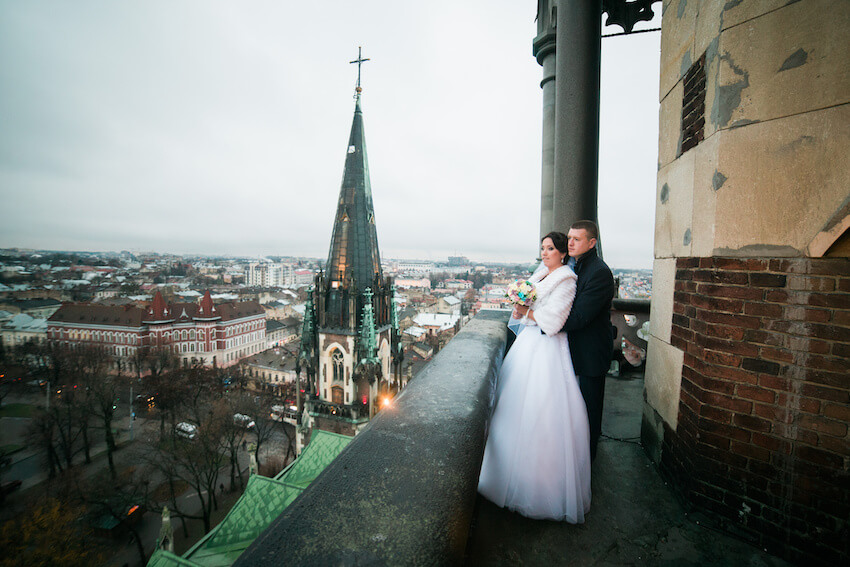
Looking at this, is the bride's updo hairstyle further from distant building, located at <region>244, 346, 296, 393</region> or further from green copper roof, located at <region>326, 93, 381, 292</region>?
distant building, located at <region>244, 346, 296, 393</region>

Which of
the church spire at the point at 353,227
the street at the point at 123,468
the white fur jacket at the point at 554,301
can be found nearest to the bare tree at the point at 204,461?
the street at the point at 123,468

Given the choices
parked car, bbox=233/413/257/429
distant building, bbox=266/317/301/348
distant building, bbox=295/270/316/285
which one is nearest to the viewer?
parked car, bbox=233/413/257/429

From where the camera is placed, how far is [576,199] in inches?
165

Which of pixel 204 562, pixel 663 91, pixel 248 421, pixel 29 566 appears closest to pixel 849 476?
pixel 663 91

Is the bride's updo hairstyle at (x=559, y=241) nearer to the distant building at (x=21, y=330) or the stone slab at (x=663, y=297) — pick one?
the stone slab at (x=663, y=297)

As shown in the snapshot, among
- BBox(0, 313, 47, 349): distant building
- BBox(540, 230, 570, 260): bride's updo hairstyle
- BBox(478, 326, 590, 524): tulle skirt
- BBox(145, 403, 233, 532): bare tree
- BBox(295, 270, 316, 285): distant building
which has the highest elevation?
BBox(540, 230, 570, 260): bride's updo hairstyle

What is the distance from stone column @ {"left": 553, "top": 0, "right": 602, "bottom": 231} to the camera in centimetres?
405

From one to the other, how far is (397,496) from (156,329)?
5555cm

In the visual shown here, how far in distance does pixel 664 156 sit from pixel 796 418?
189 centimetres

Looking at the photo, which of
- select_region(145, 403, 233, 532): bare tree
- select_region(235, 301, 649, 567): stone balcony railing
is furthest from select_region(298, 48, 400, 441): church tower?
select_region(235, 301, 649, 567): stone balcony railing

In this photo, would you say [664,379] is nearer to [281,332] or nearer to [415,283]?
[281,332]

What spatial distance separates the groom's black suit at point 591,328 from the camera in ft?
7.37

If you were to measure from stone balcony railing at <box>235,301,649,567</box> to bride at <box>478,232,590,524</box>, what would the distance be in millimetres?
263

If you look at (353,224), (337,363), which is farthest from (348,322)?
(353,224)
